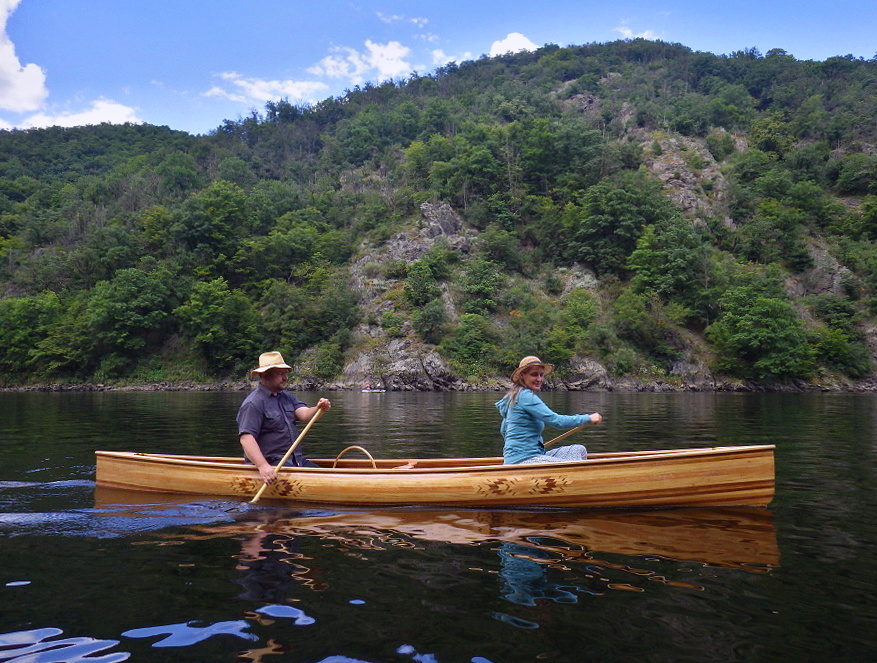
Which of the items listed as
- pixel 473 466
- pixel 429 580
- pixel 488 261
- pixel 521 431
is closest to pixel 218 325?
pixel 488 261

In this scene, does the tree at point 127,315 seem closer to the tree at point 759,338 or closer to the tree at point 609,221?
the tree at point 609,221

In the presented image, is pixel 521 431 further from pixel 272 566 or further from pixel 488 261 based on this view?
pixel 488 261

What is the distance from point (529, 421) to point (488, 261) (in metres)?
48.3

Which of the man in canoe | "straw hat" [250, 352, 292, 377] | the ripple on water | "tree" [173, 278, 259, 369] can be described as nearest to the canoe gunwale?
the man in canoe

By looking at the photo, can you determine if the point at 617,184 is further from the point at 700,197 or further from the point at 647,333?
the point at 647,333

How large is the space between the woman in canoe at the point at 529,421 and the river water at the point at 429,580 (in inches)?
26.7

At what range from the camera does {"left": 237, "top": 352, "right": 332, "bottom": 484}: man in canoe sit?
656 cm

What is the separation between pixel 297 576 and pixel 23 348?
5743 centimetres

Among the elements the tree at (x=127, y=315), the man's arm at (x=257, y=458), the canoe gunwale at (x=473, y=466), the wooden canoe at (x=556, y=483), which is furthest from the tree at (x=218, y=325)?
the wooden canoe at (x=556, y=483)

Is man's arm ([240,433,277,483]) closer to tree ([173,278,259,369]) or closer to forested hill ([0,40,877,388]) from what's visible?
forested hill ([0,40,877,388])

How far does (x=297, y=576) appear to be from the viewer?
4191mm

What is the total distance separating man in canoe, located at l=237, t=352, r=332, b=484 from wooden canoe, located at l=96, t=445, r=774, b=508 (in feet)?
1.01

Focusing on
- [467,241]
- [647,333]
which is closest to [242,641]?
[647,333]

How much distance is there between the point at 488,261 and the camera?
177ft
